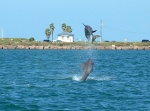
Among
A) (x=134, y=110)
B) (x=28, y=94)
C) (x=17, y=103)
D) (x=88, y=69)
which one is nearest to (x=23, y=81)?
(x=88, y=69)

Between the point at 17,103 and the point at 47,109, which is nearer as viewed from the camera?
the point at 47,109

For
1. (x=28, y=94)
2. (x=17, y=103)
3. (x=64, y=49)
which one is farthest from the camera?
(x=64, y=49)

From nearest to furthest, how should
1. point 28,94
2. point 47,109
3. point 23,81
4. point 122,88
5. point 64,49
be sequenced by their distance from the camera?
point 47,109, point 28,94, point 122,88, point 23,81, point 64,49

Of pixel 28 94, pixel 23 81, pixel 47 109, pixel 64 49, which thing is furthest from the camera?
pixel 64 49

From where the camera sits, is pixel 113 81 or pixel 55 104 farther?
pixel 113 81

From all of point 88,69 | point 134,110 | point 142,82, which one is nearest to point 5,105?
point 134,110

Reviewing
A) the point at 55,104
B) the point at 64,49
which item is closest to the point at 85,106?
the point at 55,104

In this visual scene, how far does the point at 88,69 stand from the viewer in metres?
43.4

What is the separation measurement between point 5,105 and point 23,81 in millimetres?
15425

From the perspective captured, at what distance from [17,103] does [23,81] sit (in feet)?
48.4

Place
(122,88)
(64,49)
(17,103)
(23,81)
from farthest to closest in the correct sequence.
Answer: (64,49), (23,81), (122,88), (17,103)

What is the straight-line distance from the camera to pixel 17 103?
33469 millimetres

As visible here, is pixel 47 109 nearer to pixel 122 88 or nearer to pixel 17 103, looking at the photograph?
pixel 17 103

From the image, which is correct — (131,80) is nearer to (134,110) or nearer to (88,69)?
(88,69)
